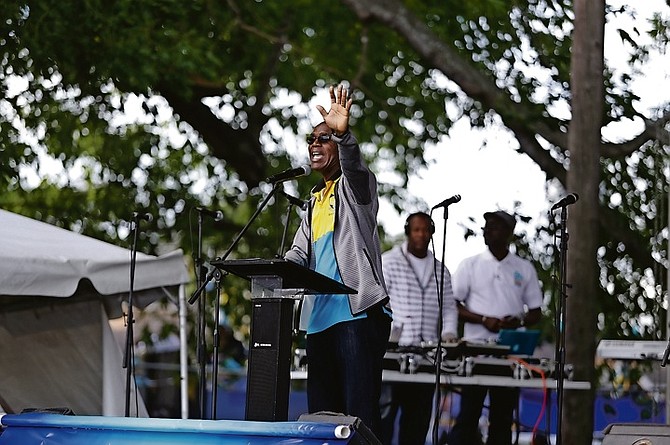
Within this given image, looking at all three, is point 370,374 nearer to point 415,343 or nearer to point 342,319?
point 342,319

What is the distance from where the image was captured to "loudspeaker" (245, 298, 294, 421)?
13.6 feet

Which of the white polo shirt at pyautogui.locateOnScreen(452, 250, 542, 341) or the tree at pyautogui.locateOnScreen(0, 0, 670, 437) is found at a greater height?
the tree at pyautogui.locateOnScreen(0, 0, 670, 437)

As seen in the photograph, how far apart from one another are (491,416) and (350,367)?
2.50m

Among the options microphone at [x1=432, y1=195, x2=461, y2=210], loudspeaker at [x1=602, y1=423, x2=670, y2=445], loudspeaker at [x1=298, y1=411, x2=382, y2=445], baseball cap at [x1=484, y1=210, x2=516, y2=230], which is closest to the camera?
loudspeaker at [x1=298, y1=411, x2=382, y2=445]

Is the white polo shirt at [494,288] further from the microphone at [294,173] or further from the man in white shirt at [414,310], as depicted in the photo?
the microphone at [294,173]

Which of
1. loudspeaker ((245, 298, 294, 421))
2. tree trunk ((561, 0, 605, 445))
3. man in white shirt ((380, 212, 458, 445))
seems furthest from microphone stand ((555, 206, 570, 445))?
tree trunk ((561, 0, 605, 445))

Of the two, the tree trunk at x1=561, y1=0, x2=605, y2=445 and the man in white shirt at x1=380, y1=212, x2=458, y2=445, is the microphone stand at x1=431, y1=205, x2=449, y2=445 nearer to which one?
the man in white shirt at x1=380, y1=212, x2=458, y2=445

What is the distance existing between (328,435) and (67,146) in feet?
25.4

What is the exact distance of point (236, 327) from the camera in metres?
12.0

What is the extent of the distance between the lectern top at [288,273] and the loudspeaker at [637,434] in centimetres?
121

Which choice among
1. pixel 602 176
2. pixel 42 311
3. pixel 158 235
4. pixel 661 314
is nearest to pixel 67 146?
pixel 158 235

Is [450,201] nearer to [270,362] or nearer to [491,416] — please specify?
[270,362]

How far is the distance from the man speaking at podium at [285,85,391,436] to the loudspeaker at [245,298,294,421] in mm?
346

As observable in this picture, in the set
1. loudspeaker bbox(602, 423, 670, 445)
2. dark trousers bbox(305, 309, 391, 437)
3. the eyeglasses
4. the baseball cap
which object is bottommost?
loudspeaker bbox(602, 423, 670, 445)
